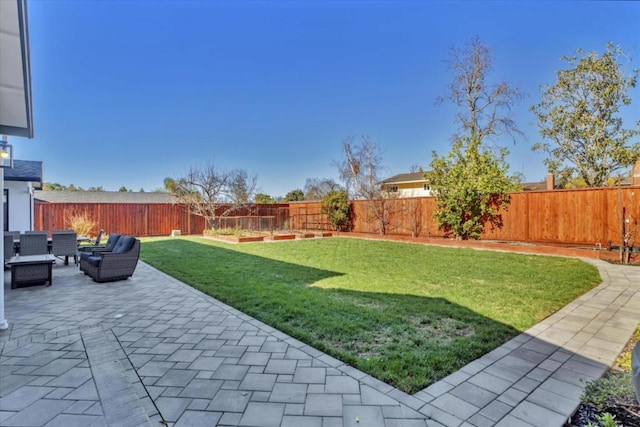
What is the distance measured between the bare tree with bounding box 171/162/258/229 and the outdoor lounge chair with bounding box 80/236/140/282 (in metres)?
10.2

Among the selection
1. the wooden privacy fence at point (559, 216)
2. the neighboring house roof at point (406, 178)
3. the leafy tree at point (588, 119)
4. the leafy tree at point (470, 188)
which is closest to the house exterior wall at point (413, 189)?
the neighboring house roof at point (406, 178)

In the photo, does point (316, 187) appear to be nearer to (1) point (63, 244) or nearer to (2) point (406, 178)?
(2) point (406, 178)

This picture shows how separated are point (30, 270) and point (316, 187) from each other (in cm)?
2674

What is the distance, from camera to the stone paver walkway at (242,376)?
1.94 m

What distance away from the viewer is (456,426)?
6.01 ft

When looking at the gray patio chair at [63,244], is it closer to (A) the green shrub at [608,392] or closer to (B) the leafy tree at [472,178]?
(A) the green shrub at [608,392]

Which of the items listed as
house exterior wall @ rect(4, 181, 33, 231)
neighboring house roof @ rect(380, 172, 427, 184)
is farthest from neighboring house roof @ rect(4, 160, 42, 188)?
neighboring house roof @ rect(380, 172, 427, 184)

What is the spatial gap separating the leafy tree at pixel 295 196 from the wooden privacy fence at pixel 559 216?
748 inches

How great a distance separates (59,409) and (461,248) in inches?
398

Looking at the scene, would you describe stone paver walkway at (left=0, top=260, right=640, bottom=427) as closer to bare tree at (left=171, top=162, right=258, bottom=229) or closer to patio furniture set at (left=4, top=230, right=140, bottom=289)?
patio furniture set at (left=4, top=230, right=140, bottom=289)

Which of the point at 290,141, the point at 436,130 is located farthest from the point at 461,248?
the point at 290,141

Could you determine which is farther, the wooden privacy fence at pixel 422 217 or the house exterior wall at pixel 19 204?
the house exterior wall at pixel 19 204

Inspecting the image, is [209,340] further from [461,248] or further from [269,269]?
[461,248]

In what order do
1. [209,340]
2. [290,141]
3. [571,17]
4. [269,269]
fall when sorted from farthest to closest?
[290,141]
[571,17]
[269,269]
[209,340]
